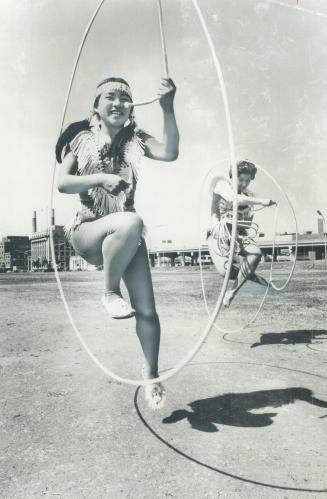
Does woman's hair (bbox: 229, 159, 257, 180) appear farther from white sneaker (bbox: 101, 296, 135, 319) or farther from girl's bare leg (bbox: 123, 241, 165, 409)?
white sneaker (bbox: 101, 296, 135, 319)

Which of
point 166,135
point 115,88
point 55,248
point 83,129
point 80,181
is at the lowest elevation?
point 55,248

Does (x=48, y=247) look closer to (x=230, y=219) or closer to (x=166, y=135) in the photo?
(x=166, y=135)

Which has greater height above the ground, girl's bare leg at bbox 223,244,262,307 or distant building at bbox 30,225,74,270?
Answer: distant building at bbox 30,225,74,270

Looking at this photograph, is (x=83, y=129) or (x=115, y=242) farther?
(x=83, y=129)

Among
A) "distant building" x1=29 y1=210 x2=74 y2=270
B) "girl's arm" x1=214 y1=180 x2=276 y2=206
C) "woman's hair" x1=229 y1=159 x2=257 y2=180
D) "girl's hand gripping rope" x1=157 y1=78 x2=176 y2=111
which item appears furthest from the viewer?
"woman's hair" x1=229 y1=159 x2=257 y2=180

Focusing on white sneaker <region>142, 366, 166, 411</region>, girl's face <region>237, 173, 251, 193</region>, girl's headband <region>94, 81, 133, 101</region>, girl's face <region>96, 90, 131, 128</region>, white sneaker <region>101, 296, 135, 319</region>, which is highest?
girl's headband <region>94, 81, 133, 101</region>

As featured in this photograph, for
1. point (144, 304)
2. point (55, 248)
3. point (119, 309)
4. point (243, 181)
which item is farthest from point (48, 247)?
point (243, 181)

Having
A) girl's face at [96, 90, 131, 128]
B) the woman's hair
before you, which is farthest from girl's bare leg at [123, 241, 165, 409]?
Answer: the woman's hair

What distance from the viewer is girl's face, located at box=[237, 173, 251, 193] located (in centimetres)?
487

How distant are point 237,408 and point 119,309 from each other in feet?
5.26

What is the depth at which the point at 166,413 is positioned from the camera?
3.80 m

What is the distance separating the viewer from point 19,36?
13.0 feet

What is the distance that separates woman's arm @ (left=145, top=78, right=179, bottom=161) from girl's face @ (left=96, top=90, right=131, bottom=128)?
10.5 inches

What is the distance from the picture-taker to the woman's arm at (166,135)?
3146mm
